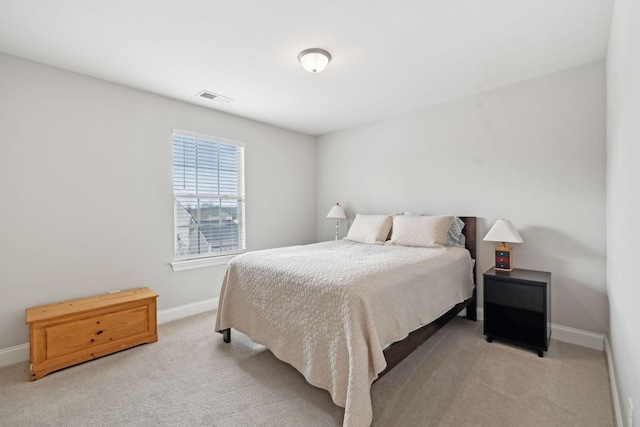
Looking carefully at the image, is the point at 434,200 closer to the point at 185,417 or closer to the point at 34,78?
the point at 185,417

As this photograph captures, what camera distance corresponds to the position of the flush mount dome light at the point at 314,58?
223 cm

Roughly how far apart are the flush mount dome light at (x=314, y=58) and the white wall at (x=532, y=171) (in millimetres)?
1768

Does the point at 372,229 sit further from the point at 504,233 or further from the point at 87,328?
the point at 87,328

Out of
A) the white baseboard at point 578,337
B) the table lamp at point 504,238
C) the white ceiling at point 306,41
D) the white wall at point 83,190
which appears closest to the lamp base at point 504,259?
the table lamp at point 504,238

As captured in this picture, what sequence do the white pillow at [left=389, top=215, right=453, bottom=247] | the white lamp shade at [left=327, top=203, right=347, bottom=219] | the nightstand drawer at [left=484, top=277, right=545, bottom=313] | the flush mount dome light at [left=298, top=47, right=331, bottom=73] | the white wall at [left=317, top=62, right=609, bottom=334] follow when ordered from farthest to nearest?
the white lamp shade at [left=327, top=203, right=347, bottom=219]
the white pillow at [left=389, top=215, right=453, bottom=247]
the white wall at [left=317, top=62, right=609, bottom=334]
the nightstand drawer at [left=484, top=277, right=545, bottom=313]
the flush mount dome light at [left=298, top=47, right=331, bottom=73]

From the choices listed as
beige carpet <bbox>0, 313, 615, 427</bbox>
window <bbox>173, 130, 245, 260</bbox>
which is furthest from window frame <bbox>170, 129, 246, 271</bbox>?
beige carpet <bbox>0, 313, 615, 427</bbox>

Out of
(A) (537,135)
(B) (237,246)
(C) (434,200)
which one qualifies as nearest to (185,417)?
(B) (237,246)

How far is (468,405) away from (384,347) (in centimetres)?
63

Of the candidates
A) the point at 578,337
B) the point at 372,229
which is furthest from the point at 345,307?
the point at 578,337

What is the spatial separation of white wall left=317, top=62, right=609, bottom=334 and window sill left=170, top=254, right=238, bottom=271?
229cm

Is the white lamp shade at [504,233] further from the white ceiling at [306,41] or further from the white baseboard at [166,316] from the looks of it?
the white baseboard at [166,316]

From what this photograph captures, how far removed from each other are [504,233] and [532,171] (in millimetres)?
693

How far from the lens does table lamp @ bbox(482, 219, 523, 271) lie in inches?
104

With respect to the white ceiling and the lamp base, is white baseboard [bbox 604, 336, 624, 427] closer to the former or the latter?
the lamp base
